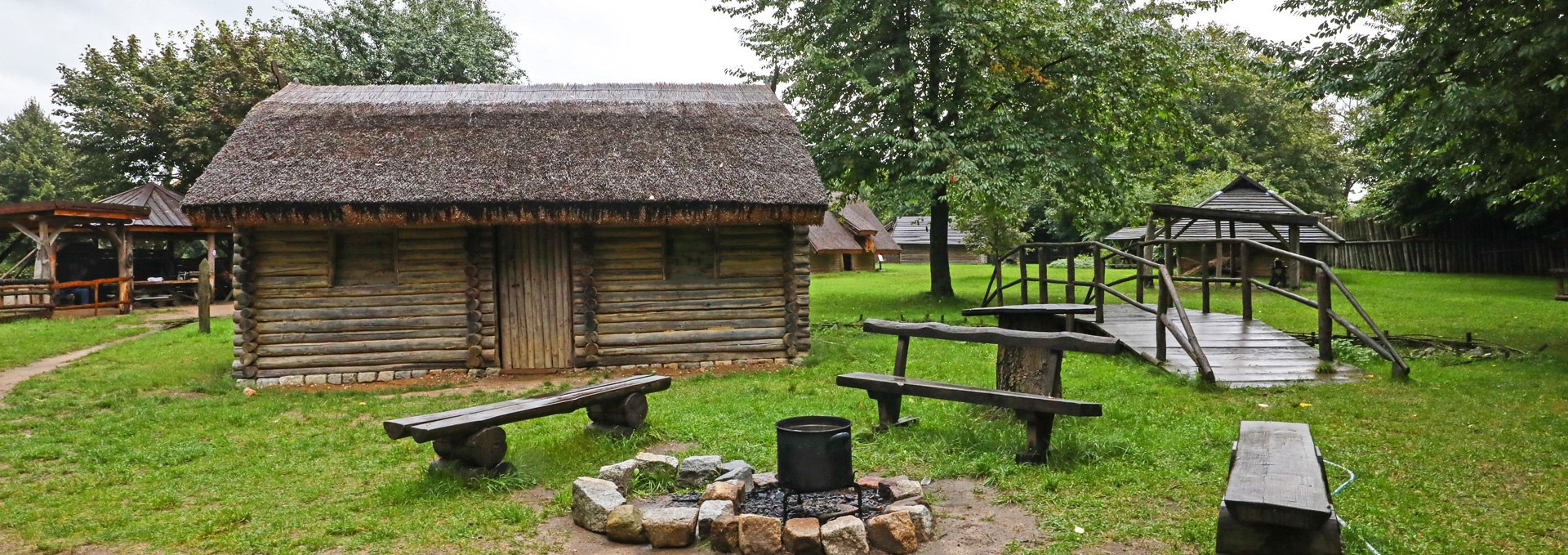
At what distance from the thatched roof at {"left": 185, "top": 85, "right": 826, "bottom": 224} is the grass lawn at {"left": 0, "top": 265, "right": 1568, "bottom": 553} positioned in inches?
89.3

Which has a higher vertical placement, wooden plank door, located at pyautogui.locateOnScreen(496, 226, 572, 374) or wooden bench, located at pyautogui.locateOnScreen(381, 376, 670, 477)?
wooden plank door, located at pyautogui.locateOnScreen(496, 226, 572, 374)

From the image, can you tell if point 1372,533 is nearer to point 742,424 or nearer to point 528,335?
point 742,424

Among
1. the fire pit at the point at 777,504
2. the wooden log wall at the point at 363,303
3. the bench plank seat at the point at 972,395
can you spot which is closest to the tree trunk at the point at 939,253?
the wooden log wall at the point at 363,303

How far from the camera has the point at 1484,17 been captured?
9945 millimetres

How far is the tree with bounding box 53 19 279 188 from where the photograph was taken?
1250 inches

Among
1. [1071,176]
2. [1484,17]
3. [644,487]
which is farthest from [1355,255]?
[644,487]

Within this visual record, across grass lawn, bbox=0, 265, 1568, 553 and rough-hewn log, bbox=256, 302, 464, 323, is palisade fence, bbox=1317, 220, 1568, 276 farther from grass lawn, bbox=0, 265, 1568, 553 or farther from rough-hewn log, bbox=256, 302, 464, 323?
rough-hewn log, bbox=256, 302, 464, 323

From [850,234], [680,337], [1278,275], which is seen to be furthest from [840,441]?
[850,234]

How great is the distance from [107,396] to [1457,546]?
1291 cm

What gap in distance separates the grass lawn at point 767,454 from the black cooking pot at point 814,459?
3.25 ft

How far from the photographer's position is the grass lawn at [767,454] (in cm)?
545

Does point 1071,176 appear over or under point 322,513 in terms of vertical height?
over

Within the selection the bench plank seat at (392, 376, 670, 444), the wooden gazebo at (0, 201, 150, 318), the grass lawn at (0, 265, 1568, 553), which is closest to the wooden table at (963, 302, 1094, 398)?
the grass lawn at (0, 265, 1568, 553)

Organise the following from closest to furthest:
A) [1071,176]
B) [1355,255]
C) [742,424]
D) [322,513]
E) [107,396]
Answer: [322,513] → [742,424] → [107,396] → [1071,176] → [1355,255]
